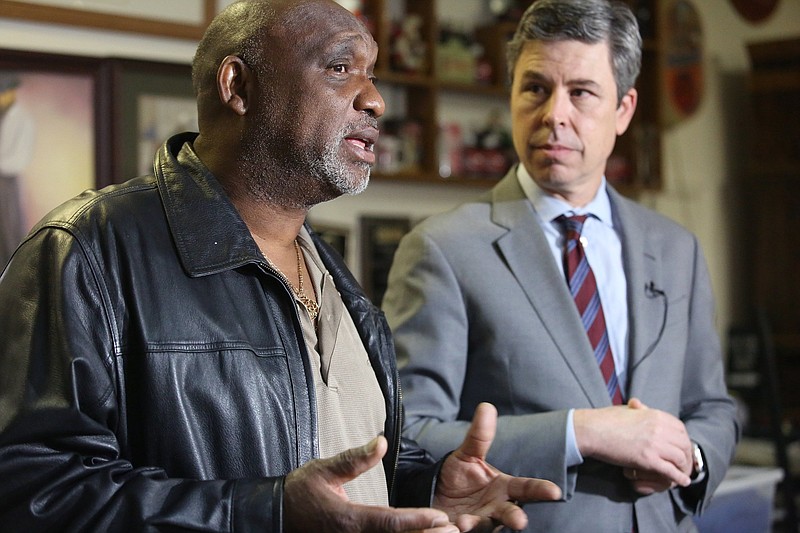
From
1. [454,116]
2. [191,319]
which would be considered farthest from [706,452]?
[454,116]

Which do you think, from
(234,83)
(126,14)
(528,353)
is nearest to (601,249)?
(528,353)

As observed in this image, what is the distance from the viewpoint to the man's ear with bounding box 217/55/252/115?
1.55 meters

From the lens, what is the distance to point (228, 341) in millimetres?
1437

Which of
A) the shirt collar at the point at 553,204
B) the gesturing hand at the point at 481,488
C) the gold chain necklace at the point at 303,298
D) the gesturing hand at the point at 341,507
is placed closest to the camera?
the gesturing hand at the point at 341,507

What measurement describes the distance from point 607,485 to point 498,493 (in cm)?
52

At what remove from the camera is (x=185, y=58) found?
3838 millimetres

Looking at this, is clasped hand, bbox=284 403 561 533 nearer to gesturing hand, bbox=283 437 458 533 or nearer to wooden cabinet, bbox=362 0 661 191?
gesturing hand, bbox=283 437 458 533

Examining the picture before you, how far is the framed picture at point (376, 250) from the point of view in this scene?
14.6ft

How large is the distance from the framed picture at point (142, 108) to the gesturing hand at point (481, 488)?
7.52ft

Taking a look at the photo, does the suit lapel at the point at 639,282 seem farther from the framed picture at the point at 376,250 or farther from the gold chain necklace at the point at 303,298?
the framed picture at the point at 376,250

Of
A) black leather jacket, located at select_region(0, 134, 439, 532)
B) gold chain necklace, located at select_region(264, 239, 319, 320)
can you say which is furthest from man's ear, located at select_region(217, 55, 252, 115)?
gold chain necklace, located at select_region(264, 239, 319, 320)

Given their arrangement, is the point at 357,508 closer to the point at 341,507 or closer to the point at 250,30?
the point at 341,507

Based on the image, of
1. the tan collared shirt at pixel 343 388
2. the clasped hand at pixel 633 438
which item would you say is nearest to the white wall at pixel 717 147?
the clasped hand at pixel 633 438

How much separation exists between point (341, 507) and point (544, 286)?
0.96 metres
